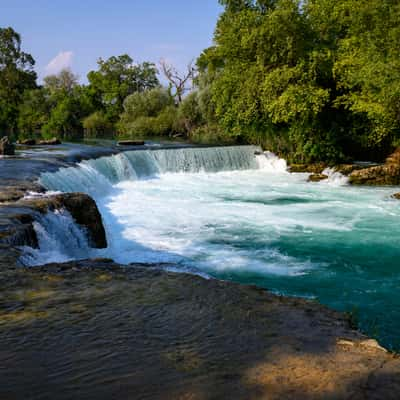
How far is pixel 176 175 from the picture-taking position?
2128 centimetres

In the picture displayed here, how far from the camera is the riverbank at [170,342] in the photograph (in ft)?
9.52

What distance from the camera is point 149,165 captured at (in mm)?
21094

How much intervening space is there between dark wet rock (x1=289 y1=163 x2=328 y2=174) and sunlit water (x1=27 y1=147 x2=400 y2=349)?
1.29 meters

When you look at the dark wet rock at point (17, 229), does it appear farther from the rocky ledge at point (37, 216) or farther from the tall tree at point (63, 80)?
the tall tree at point (63, 80)

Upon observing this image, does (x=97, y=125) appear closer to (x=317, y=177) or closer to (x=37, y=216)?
(x=317, y=177)

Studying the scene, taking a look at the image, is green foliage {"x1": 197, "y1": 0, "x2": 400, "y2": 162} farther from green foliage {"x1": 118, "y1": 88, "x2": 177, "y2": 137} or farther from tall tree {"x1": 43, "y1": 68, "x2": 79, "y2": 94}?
tall tree {"x1": 43, "y1": 68, "x2": 79, "y2": 94}

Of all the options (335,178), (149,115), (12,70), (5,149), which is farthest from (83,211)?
(12,70)

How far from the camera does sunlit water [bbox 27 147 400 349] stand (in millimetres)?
7410

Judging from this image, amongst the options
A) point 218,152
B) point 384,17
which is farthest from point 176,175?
point 384,17

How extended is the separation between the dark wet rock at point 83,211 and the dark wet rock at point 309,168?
45.6 feet

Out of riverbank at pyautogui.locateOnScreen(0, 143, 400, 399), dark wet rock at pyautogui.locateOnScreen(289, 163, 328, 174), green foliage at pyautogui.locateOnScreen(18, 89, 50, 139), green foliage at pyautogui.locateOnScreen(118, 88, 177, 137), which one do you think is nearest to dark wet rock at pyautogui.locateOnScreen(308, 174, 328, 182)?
dark wet rock at pyautogui.locateOnScreen(289, 163, 328, 174)

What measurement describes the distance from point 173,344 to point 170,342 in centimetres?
4

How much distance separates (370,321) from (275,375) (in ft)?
12.1

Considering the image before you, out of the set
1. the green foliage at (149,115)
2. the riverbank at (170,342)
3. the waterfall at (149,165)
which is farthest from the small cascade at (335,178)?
the green foliage at (149,115)
